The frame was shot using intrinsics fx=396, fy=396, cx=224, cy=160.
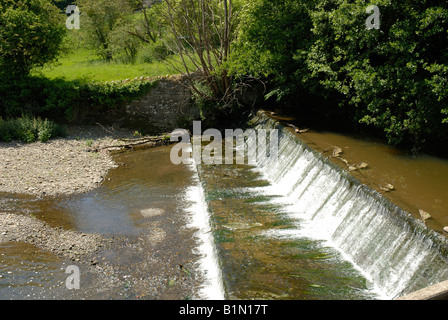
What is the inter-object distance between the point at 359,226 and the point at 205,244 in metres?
3.26

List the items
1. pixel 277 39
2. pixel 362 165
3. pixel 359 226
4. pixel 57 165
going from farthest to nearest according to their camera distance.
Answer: pixel 277 39
pixel 57 165
pixel 362 165
pixel 359 226

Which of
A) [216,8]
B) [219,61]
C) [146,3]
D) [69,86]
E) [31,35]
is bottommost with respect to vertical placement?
[69,86]

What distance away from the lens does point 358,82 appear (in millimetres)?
11273

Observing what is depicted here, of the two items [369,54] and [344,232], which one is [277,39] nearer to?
[369,54]

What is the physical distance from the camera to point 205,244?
28.1 ft

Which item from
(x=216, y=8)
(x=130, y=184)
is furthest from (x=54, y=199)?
(x=216, y=8)

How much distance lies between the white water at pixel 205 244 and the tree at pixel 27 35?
32.6 ft

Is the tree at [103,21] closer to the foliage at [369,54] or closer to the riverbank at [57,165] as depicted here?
the riverbank at [57,165]

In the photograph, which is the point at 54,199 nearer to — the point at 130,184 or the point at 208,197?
the point at 130,184

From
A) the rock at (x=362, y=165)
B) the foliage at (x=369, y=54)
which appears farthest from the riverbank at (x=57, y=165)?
the rock at (x=362, y=165)

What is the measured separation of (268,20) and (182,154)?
19.0ft

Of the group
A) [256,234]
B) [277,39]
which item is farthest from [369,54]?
[256,234]

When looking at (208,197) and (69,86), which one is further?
(69,86)

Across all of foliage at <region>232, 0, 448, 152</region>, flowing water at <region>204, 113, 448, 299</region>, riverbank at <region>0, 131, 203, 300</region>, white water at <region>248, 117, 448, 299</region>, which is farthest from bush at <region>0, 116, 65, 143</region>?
white water at <region>248, 117, 448, 299</region>
